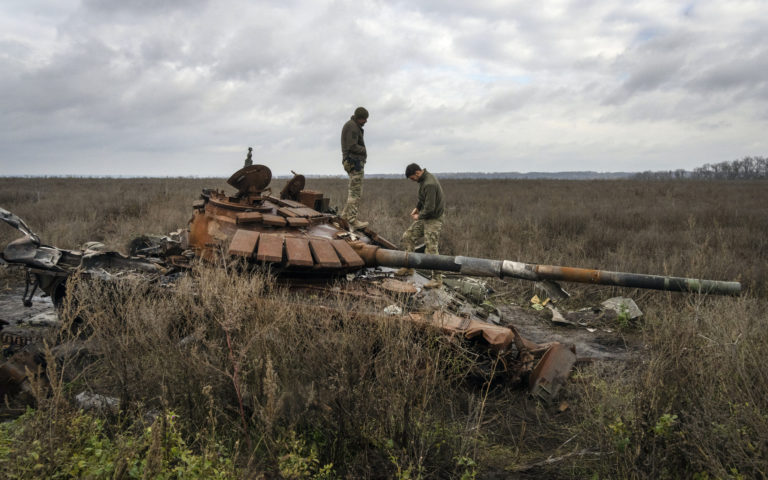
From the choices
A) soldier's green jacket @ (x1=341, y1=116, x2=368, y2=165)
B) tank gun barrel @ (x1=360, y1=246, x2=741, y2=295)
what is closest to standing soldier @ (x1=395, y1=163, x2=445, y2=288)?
soldier's green jacket @ (x1=341, y1=116, x2=368, y2=165)

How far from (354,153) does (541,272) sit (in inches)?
202

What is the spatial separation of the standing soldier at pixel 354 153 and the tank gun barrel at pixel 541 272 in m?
3.37

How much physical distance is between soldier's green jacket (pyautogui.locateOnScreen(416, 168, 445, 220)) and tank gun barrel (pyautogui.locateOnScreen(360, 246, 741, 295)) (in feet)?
7.45

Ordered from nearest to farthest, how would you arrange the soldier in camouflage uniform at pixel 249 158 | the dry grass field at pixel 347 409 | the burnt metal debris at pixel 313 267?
the dry grass field at pixel 347 409
the burnt metal debris at pixel 313 267
the soldier in camouflage uniform at pixel 249 158

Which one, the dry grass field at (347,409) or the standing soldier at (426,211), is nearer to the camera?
the dry grass field at (347,409)

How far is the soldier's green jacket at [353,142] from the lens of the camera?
9.35 meters

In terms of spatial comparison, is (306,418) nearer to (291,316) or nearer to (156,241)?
(291,316)

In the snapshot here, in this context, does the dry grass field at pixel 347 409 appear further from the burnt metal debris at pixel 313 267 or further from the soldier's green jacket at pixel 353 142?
the soldier's green jacket at pixel 353 142

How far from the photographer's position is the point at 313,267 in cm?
522

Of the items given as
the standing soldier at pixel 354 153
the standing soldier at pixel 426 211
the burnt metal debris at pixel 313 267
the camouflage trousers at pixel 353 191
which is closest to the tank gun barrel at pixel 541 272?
the burnt metal debris at pixel 313 267

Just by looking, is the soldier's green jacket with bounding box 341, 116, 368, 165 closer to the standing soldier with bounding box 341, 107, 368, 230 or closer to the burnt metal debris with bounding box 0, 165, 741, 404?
the standing soldier with bounding box 341, 107, 368, 230

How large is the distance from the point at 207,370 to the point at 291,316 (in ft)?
2.57

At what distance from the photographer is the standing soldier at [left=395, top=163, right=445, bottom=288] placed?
820 cm

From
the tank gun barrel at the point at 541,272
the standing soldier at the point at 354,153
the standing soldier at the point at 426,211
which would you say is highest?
the standing soldier at the point at 354,153
